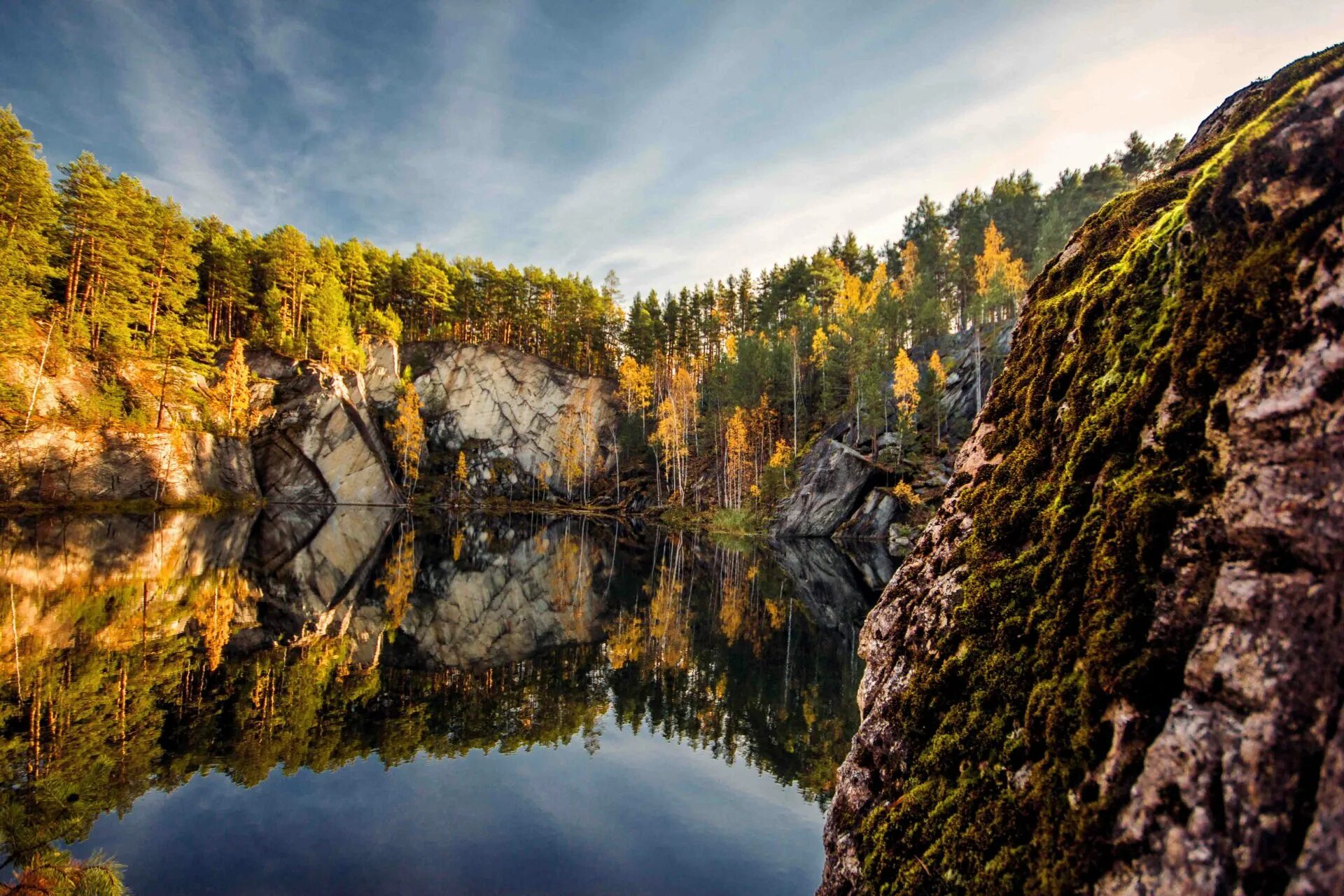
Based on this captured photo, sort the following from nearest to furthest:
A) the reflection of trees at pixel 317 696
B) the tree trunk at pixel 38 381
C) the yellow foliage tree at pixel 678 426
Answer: the reflection of trees at pixel 317 696
the tree trunk at pixel 38 381
the yellow foliage tree at pixel 678 426

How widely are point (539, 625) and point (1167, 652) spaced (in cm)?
1671

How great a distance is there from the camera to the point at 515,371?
7194cm

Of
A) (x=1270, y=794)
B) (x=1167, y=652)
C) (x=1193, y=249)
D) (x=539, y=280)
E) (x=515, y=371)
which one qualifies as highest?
(x=539, y=280)

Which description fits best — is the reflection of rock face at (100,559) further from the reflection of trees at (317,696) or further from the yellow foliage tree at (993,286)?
the yellow foliage tree at (993,286)

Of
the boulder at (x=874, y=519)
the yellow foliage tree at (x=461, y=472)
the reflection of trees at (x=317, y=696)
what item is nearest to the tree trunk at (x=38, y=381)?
the reflection of trees at (x=317, y=696)

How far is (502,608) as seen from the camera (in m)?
19.4

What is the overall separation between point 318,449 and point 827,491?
46061mm

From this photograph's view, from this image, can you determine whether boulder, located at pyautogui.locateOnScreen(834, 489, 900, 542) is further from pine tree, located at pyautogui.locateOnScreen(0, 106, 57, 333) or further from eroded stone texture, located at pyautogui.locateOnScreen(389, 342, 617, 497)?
pine tree, located at pyautogui.locateOnScreen(0, 106, 57, 333)

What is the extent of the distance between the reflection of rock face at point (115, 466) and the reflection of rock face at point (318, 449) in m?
5.05

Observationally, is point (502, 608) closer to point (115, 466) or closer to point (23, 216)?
point (115, 466)

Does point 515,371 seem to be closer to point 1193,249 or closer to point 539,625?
point 539,625

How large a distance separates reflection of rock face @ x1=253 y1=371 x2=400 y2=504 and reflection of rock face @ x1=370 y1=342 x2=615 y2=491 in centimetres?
1146

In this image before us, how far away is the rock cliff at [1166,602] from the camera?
1916 mm

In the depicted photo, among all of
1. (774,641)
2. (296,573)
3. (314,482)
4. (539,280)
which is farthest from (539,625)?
(539,280)
